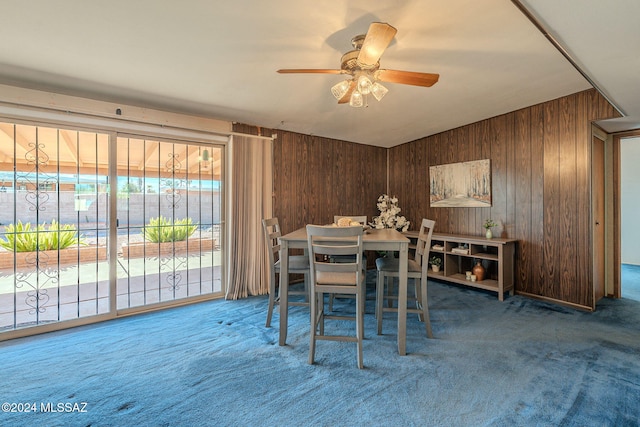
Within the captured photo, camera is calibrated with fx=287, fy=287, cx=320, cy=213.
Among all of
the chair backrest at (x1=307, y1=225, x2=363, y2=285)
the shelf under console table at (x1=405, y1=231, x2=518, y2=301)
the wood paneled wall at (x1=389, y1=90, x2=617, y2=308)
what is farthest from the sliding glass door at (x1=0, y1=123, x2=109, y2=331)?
the wood paneled wall at (x1=389, y1=90, x2=617, y2=308)

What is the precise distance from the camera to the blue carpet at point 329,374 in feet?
5.37

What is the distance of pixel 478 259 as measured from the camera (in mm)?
4152

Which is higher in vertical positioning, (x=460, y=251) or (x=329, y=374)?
(x=460, y=251)

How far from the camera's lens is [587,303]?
323 centimetres

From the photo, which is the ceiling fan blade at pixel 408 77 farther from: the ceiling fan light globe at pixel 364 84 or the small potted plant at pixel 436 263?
the small potted plant at pixel 436 263

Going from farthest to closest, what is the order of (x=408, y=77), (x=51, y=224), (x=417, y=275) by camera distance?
(x=51, y=224) < (x=417, y=275) < (x=408, y=77)

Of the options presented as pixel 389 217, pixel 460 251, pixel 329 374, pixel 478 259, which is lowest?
pixel 329 374

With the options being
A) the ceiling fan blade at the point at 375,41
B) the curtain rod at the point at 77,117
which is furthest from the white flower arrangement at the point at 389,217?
the curtain rod at the point at 77,117

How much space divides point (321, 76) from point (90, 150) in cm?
247

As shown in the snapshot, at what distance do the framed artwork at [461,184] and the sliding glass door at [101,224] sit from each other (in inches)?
131

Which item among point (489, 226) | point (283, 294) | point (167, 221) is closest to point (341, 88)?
point (283, 294)

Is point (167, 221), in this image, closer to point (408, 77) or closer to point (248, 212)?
point (248, 212)

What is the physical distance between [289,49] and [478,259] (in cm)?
373

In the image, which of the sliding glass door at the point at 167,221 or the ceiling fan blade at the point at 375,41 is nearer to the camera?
the ceiling fan blade at the point at 375,41
